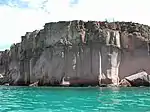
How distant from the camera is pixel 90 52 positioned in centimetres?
6625

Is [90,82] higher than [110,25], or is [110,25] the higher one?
[110,25]

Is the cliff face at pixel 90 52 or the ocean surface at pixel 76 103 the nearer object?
the ocean surface at pixel 76 103

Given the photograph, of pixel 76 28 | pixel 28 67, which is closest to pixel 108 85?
pixel 76 28

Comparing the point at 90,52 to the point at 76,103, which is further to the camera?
the point at 90,52

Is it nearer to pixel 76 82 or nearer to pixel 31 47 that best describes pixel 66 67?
pixel 76 82

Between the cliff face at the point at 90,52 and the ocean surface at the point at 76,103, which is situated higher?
the cliff face at the point at 90,52

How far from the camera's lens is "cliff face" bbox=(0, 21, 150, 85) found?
65375 millimetres

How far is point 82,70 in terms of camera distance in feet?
214

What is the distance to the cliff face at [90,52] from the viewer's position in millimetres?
65375

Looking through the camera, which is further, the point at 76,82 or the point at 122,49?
the point at 122,49

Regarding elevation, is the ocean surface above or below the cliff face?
below

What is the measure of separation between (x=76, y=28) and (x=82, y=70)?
8.39 metres

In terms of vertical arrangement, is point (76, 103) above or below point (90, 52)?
below

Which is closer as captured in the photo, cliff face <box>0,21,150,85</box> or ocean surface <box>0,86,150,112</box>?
ocean surface <box>0,86,150,112</box>
